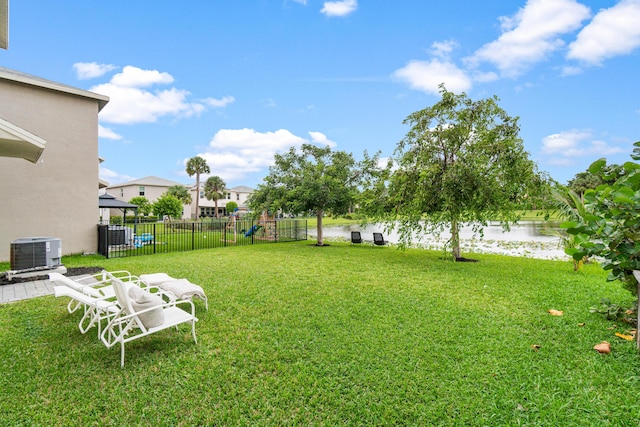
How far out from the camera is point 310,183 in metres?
13.7

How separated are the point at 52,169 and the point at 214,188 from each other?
3437cm

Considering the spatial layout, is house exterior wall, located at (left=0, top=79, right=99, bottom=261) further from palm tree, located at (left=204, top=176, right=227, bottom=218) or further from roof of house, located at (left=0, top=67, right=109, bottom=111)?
palm tree, located at (left=204, top=176, right=227, bottom=218)

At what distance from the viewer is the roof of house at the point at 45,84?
910cm

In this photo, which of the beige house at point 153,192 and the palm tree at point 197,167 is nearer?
the palm tree at point 197,167

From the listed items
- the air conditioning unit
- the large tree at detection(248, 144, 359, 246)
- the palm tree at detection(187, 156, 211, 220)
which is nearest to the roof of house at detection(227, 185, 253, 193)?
the palm tree at detection(187, 156, 211, 220)

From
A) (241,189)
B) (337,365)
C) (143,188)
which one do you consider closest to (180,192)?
(143,188)

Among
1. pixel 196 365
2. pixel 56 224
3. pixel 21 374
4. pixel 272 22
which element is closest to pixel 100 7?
pixel 272 22

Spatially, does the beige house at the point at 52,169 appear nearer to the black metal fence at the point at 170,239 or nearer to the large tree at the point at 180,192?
the black metal fence at the point at 170,239

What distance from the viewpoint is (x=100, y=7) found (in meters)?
10.4

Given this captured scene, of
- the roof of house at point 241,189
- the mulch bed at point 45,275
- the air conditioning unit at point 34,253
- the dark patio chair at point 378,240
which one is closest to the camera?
the mulch bed at point 45,275

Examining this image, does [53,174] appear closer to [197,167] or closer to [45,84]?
[45,84]

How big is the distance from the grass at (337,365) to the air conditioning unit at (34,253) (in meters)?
2.57

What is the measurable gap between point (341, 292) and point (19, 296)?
601 cm

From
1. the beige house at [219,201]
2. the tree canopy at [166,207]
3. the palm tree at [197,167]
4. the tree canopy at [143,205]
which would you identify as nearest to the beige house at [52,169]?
the tree canopy at [166,207]
